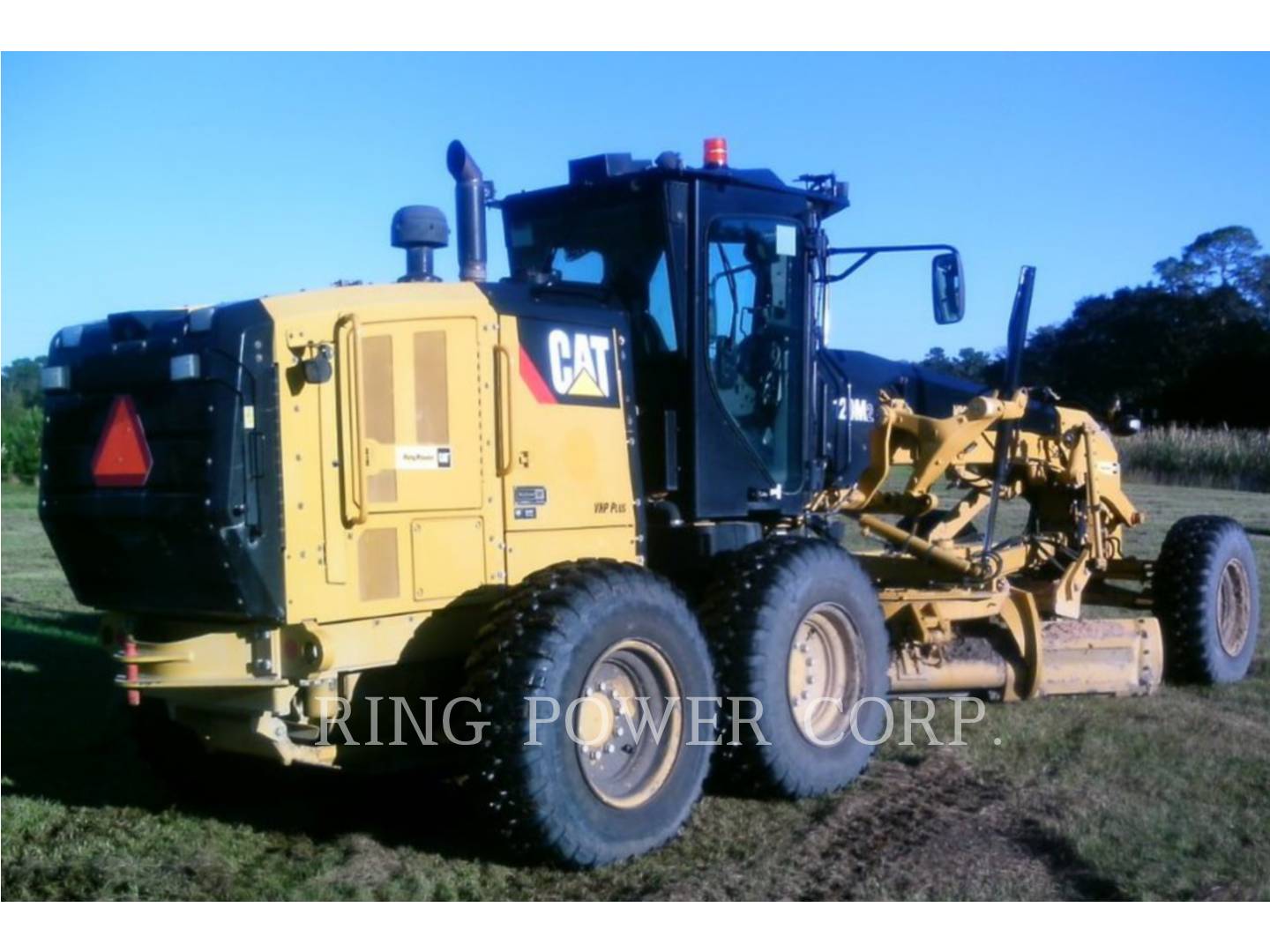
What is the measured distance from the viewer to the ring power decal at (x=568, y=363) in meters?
5.95

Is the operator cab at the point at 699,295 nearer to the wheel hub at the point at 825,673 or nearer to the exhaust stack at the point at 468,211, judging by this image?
the exhaust stack at the point at 468,211

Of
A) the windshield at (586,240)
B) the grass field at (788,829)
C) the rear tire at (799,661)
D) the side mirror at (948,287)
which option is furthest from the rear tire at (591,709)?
the side mirror at (948,287)

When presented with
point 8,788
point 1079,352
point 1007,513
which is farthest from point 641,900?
point 1079,352

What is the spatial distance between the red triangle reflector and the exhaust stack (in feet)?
5.07

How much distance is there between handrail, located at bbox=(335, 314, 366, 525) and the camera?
17.5ft

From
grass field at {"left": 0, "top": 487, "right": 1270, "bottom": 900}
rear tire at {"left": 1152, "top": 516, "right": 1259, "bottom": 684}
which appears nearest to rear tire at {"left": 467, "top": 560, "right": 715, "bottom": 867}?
grass field at {"left": 0, "top": 487, "right": 1270, "bottom": 900}

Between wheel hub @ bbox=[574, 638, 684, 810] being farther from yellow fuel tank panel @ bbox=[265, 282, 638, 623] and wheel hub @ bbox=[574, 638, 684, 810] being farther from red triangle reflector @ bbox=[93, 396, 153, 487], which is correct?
red triangle reflector @ bbox=[93, 396, 153, 487]

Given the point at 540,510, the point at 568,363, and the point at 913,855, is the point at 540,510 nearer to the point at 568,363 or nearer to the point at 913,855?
the point at 568,363

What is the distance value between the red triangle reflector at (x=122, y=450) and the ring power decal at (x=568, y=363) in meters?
1.50

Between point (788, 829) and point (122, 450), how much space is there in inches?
120

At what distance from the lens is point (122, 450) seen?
5484 mm

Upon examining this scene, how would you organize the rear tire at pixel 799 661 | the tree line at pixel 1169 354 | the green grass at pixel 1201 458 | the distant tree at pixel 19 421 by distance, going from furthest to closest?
the tree line at pixel 1169 354 → the green grass at pixel 1201 458 → the distant tree at pixel 19 421 → the rear tire at pixel 799 661

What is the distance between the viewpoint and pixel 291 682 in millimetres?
5344

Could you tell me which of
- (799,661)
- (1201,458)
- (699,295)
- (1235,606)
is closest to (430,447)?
(699,295)
